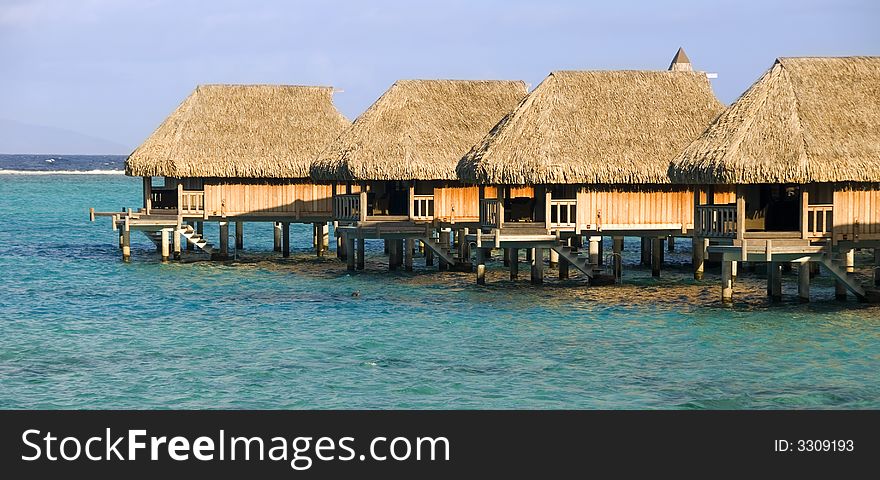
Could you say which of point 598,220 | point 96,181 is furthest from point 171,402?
point 96,181

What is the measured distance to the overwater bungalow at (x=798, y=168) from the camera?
29.5 meters

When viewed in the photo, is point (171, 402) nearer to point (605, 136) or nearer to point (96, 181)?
point (605, 136)

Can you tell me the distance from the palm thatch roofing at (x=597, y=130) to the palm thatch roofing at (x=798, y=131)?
276 cm

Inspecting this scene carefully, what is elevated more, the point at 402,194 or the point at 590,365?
the point at 402,194

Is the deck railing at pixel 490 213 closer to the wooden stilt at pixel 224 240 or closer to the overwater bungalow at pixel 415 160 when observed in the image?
the overwater bungalow at pixel 415 160

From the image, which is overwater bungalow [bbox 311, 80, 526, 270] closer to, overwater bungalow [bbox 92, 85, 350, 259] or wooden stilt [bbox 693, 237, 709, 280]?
overwater bungalow [bbox 92, 85, 350, 259]

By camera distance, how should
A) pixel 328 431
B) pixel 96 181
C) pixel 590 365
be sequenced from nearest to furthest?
1. pixel 328 431
2. pixel 590 365
3. pixel 96 181

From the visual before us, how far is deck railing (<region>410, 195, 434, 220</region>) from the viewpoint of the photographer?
129 feet

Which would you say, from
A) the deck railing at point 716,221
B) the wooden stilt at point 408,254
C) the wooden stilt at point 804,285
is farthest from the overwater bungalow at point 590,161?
the wooden stilt at point 804,285

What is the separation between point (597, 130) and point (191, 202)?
596 inches

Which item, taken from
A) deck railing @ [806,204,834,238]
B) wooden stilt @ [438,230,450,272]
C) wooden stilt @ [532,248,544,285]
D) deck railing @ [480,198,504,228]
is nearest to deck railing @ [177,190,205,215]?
wooden stilt @ [438,230,450,272]

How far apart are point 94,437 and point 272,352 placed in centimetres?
1004

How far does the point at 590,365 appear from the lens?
79.6ft

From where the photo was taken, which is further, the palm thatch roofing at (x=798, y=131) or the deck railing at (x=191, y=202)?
the deck railing at (x=191, y=202)
